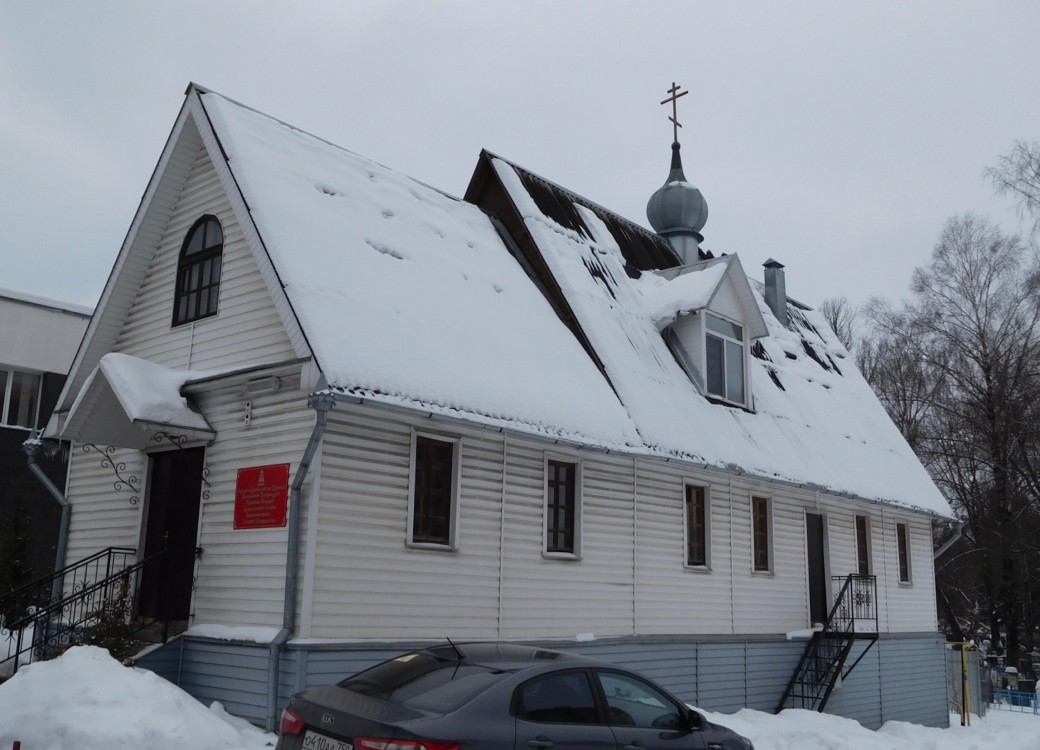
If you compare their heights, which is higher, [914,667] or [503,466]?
[503,466]

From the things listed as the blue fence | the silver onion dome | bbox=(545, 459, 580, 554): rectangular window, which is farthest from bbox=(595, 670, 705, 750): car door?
the blue fence

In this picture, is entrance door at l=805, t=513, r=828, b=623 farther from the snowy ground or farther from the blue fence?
the snowy ground

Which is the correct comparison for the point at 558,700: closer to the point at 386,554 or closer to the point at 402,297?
the point at 386,554

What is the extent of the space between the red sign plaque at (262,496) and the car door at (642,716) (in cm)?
453

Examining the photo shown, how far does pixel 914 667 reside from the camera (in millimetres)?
19844

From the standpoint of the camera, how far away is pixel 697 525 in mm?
15320

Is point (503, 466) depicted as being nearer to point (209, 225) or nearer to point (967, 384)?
point (209, 225)

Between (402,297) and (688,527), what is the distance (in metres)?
5.99

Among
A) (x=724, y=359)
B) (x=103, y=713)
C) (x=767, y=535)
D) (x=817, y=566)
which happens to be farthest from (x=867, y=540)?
(x=103, y=713)

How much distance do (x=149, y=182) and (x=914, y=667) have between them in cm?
1648

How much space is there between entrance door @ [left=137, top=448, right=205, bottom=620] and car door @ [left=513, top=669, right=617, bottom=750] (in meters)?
6.11

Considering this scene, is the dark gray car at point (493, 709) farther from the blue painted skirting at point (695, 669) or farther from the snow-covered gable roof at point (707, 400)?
the snow-covered gable roof at point (707, 400)

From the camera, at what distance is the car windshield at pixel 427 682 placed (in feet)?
20.2

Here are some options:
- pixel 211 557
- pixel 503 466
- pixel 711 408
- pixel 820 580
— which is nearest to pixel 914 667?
pixel 820 580
